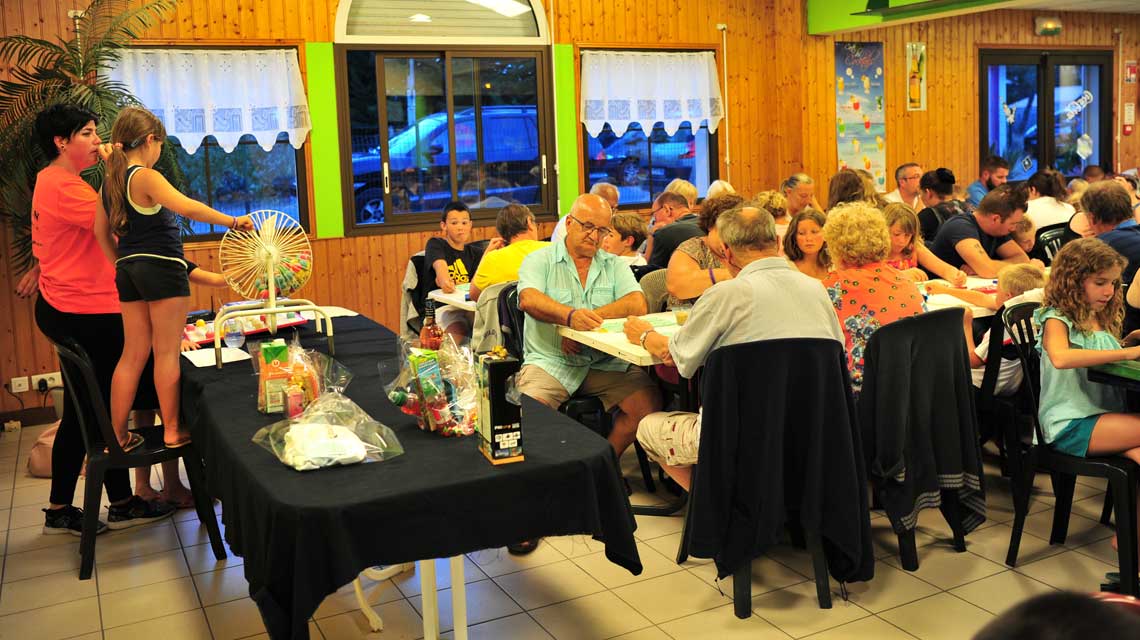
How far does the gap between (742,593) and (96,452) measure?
7.39 feet

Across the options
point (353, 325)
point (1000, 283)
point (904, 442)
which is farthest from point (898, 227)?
point (353, 325)

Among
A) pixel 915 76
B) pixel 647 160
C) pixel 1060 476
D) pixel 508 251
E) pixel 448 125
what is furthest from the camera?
pixel 915 76

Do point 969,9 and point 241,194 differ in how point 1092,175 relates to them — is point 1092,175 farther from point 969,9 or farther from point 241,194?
point 241,194

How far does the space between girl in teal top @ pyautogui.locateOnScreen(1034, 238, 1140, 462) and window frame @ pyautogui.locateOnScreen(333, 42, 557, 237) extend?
15.9 feet

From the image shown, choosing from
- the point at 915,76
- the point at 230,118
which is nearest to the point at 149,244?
the point at 230,118

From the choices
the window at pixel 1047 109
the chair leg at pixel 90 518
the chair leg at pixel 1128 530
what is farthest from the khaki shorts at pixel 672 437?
the window at pixel 1047 109

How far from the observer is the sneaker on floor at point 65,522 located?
158 inches

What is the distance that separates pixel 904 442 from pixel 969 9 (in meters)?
5.14

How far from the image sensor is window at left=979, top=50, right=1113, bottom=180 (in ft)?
33.1

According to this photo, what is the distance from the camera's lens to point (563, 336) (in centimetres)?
398

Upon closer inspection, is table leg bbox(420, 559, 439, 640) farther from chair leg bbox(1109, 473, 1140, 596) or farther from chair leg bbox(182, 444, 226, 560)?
chair leg bbox(1109, 473, 1140, 596)

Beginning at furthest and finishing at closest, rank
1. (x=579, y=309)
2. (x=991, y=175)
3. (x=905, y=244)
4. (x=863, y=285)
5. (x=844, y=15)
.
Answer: (x=991, y=175)
(x=844, y=15)
(x=905, y=244)
(x=579, y=309)
(x=863, y=285)

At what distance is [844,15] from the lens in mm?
8055

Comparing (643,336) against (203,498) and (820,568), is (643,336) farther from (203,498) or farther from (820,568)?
(203,498)
